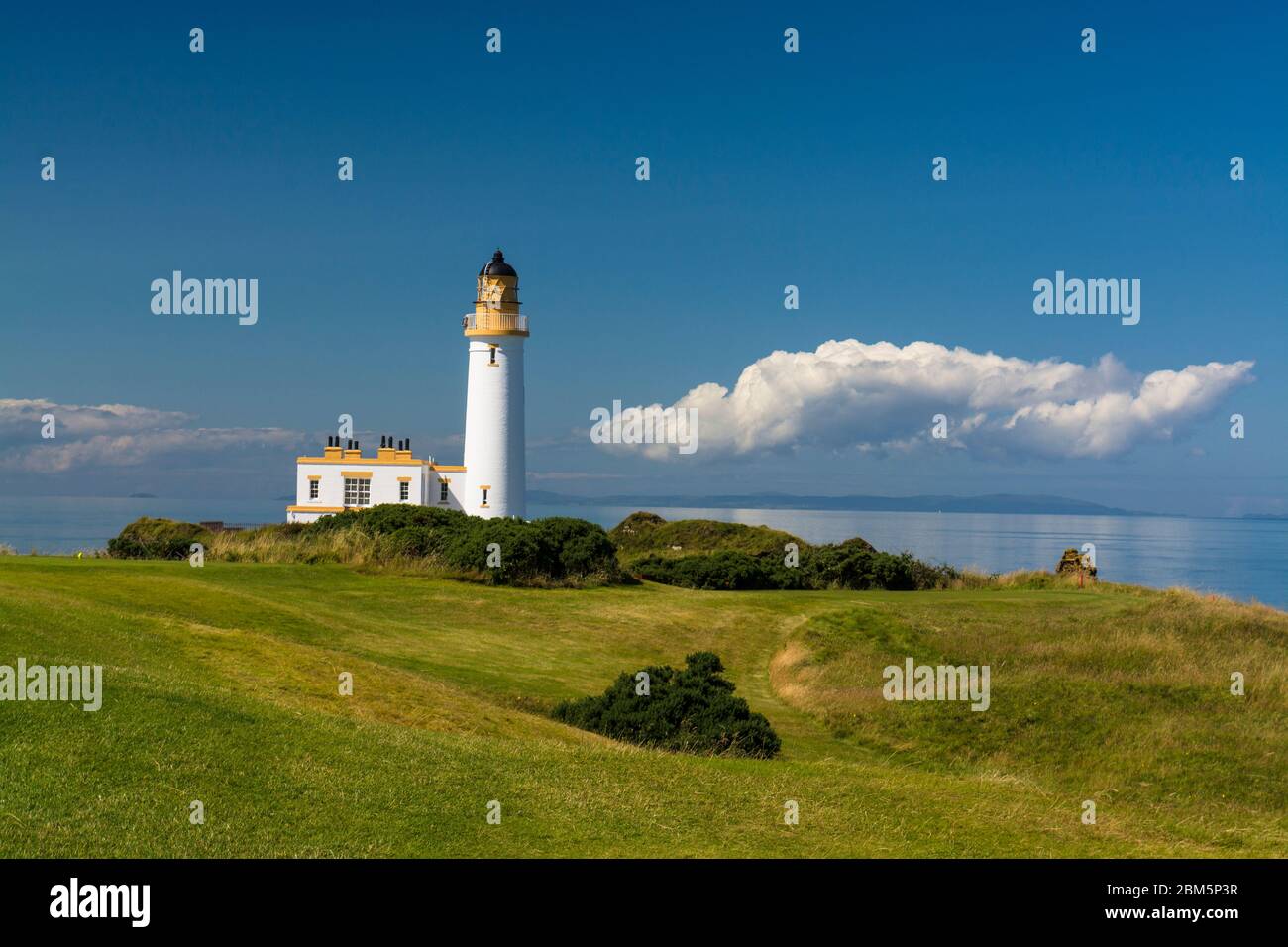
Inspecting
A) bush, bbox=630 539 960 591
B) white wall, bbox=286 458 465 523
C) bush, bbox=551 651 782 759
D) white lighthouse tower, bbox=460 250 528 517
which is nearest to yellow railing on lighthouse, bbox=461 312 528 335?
white lighthouse tower, bbox=460 250 528 517

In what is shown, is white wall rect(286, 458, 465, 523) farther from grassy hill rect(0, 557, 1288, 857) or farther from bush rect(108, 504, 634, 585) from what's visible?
grassy hill rect(0, 557, 1288, 857)

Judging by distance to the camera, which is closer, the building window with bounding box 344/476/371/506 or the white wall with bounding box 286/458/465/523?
the white wall with bounding box 286/458/465/523

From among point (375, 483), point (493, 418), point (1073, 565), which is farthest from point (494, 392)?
point (1073, 565)

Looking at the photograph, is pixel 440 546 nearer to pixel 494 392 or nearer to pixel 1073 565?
pixel 494 392

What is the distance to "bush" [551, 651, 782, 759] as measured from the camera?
54.0ft

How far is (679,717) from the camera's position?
57.3 feet

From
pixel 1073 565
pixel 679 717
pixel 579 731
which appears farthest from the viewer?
pixel 1073 565

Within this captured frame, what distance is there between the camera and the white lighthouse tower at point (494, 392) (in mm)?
49219

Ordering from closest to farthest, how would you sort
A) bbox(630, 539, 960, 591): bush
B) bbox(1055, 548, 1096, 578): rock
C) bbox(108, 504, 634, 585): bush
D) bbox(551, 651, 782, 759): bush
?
bbox(551, 651, 782, 759): bush < bbox(108, 504, 634, 585): bush < bbox(630, 539, 960, 591): bush < bbox(1055, 548, 1096, 578): rock

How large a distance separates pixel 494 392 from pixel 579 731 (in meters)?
34.1

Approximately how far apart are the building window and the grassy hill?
2301cm

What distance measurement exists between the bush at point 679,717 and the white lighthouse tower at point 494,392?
1244 inches

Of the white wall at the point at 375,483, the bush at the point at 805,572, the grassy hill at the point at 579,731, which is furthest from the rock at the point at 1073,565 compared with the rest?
the white wall at the point at 375,483
